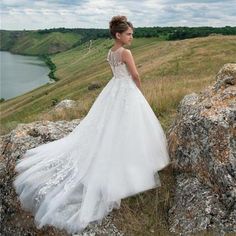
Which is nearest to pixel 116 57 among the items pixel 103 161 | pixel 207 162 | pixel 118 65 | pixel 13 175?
pixel 118 65

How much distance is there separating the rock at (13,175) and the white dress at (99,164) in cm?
13

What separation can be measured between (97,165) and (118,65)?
1.85 metres

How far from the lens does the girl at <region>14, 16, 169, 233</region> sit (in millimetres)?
7055

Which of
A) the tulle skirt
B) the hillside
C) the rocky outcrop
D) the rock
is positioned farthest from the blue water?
the rocky outcrop

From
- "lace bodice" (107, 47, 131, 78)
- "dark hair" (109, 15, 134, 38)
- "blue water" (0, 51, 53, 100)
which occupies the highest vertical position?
"dark hair" (109, 15, 134, 38)

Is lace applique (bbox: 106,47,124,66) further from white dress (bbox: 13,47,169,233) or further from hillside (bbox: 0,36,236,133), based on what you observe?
hillside (bbox: 0,36,236,133)

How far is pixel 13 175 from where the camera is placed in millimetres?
8516

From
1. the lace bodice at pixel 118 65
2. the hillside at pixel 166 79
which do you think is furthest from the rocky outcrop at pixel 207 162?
the hillside at pixel 166 79

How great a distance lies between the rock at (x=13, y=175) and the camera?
22.4ft

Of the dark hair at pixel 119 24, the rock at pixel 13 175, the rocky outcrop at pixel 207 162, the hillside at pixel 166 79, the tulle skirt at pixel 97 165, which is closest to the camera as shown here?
the rocky outcrop at pixel 207 162

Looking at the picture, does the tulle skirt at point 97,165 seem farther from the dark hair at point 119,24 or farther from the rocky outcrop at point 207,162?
the dark hair at point 119,24

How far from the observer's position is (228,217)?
6070 millimetres

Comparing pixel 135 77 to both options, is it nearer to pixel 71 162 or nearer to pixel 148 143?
pixel 148 143

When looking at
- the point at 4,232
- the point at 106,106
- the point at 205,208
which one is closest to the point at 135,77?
the point at 106,106
